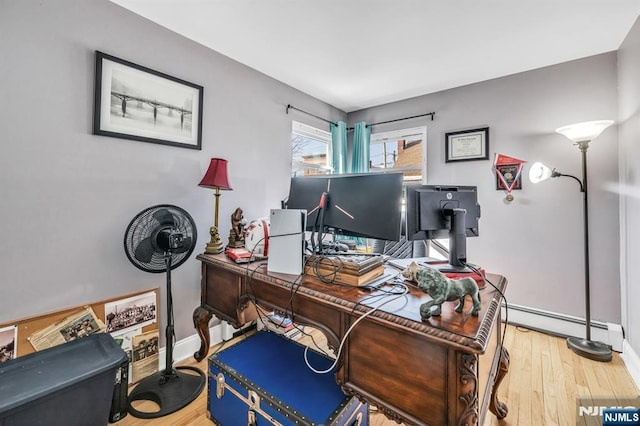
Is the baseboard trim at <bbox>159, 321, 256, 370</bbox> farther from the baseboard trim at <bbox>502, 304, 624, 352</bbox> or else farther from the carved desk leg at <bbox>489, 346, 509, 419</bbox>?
the baseboard trim at <bbox>502, 304, 624, 352</bbox>

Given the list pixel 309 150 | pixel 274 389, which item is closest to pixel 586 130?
pixel 309 150

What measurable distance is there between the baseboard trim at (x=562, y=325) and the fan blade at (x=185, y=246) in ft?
9.42

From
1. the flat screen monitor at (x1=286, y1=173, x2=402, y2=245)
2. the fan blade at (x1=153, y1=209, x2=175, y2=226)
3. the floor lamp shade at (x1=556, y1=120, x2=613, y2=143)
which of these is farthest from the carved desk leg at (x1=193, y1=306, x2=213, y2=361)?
the floor lamp shade at (x1=556, y1=120, x2=613, y2=143)

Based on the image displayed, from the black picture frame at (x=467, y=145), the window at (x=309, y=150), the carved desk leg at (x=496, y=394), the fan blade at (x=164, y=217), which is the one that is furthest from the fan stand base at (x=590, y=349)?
the fan blade at (x=164, y=217)

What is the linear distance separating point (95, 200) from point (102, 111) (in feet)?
1.75

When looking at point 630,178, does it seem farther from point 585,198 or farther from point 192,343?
point 192,343

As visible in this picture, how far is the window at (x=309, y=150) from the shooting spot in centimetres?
299

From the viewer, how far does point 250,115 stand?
2459mm

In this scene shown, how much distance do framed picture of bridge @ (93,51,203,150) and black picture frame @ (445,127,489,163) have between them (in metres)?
2.45

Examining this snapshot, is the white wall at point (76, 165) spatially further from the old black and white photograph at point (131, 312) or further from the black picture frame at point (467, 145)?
the black picture frame at point (467, 145)

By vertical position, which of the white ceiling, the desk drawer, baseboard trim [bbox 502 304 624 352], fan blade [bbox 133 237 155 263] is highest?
the white ceiling

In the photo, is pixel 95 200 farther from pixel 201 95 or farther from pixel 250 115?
pixel 250 115

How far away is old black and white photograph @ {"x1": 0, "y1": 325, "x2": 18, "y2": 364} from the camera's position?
1336 millimetres

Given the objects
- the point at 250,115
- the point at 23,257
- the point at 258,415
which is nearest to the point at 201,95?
the point at 250,115
